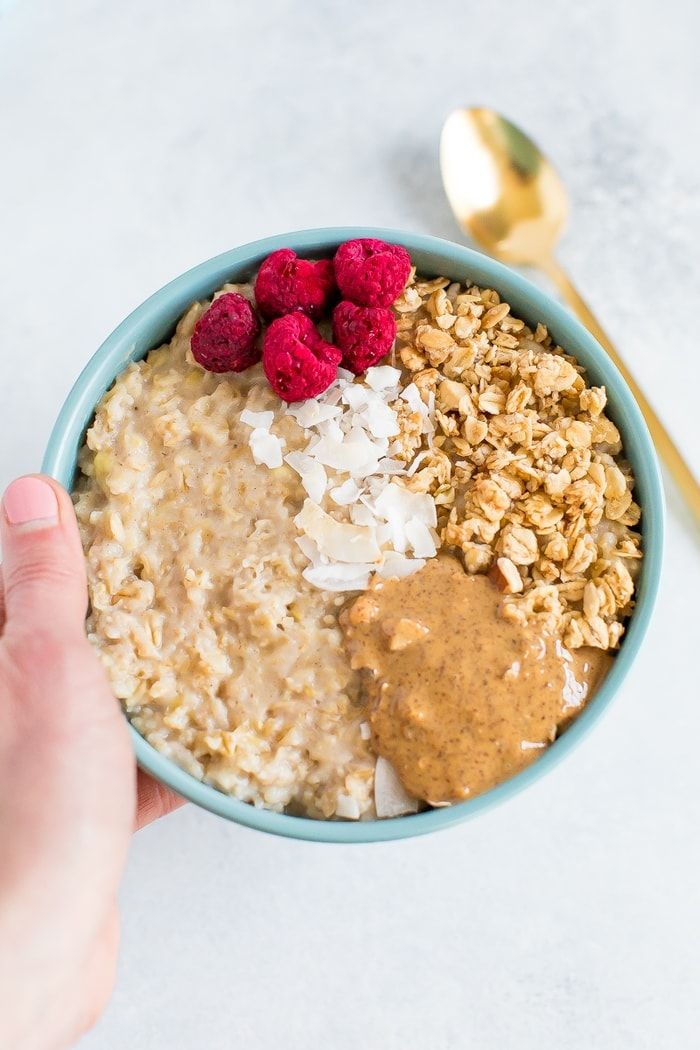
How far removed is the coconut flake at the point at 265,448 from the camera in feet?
5.38

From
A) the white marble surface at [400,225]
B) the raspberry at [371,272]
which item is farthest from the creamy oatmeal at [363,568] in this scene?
the white marble surface at [400,225]

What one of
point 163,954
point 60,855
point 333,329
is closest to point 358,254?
point 333,329

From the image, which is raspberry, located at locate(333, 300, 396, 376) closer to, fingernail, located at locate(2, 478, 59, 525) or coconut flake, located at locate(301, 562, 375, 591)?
coconut flake, located at locate(301, 562, 375, 591)

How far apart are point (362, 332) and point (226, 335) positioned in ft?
0.69

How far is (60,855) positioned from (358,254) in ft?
3.29

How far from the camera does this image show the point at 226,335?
1636 mm

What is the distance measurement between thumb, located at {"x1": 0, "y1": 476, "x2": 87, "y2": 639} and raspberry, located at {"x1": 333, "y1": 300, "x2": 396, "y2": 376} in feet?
1.61

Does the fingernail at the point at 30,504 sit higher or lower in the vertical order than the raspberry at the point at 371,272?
lower

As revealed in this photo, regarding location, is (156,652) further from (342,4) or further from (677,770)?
(342,4)

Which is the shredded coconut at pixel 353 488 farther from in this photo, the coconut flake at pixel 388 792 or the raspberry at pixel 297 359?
the coconut flake at pixel 388 792

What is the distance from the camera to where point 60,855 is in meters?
1.47

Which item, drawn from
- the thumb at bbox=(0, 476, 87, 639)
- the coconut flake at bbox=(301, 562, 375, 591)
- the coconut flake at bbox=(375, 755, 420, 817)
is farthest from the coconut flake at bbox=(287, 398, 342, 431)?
the coconut flake at bbox=(375, 755, 420, 817)

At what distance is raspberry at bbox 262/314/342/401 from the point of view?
1.59 meters

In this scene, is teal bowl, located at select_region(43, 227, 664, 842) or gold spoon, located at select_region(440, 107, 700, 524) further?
gold spoon, located at select_region(440, 107, 700, 524)
